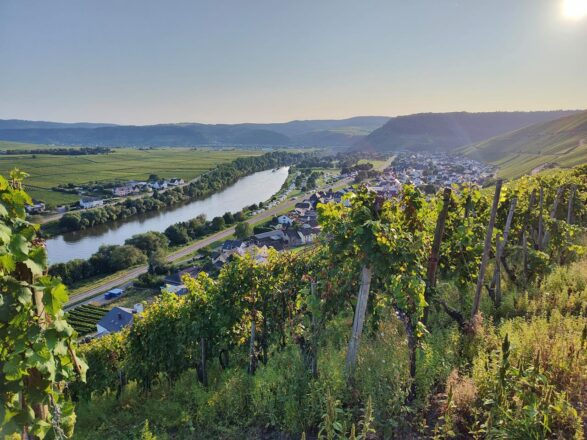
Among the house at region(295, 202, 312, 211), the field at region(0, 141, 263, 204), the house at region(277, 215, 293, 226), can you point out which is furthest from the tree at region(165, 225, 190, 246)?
the field at region(0, 141, 263, 204)

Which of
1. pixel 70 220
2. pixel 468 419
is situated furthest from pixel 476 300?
pixel 70 220

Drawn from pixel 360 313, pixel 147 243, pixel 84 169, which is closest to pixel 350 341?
pixel 360 313

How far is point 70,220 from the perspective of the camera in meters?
59.1

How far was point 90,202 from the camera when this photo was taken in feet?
257

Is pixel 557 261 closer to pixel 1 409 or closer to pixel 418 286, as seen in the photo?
pixel 418 286

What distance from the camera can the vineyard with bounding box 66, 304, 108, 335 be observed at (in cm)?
2891

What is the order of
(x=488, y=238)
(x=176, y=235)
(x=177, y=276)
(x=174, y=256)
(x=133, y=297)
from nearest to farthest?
1. (x=488, y=238)
2. (x=133, y=297)
3. (x=177, y=276)
4. (x=174, y=256)
5. (x=176, y=235)

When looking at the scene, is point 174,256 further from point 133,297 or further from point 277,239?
point 277,239

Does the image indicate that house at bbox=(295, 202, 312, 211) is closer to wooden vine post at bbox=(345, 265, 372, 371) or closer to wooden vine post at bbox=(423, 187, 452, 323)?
wooden vine post at bbox=(423, 187, 452, 323)

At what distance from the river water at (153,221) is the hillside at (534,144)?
63.2 metres

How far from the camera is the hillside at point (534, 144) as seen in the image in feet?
301

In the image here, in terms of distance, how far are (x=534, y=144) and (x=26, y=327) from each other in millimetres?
143246

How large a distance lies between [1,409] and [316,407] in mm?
3002

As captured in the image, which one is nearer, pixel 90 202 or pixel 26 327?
pixel 26 327
